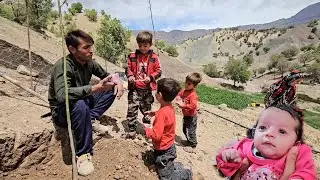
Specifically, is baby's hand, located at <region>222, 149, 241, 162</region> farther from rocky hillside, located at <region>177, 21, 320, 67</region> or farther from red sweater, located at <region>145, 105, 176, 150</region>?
rocky hillside, located at <region>177, 21, 320, 67</region>

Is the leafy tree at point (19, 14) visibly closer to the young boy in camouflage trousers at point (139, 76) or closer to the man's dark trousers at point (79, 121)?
the young boy in camouflage trousers at point (139, 76)

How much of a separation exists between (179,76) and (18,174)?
19914mm

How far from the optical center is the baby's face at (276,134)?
1665 millimetres

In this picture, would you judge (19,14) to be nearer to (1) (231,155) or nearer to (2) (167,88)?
(2) (167,88)

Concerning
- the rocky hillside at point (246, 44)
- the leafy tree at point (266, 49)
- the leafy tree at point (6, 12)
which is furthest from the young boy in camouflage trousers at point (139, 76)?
the leafy tree at point (266, 49)

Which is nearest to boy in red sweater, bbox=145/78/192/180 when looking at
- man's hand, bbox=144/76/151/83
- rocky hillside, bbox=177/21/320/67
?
man's hand, bbox=144/76/151/83

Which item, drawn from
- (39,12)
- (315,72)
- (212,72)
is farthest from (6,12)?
(315,72)

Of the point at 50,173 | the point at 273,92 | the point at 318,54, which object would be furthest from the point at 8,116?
the point at 318,54

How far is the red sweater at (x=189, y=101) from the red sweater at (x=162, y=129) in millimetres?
1306

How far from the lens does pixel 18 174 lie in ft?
12.5

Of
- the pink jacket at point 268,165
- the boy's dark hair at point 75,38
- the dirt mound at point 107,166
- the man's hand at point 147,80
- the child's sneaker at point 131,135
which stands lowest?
the dirt mound at point 107,166

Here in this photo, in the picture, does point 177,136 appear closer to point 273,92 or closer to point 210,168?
point 210,168

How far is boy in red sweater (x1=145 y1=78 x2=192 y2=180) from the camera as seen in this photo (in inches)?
143

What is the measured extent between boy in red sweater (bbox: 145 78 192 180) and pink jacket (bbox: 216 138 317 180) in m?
1.76
